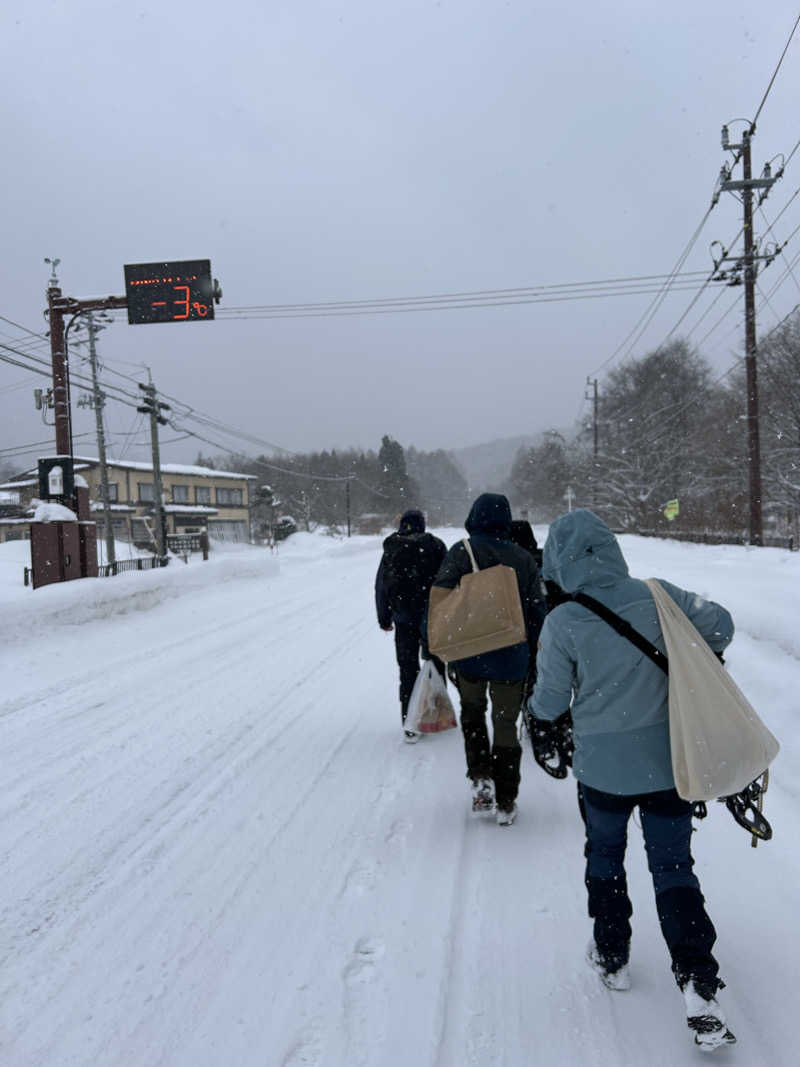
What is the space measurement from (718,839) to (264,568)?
690 inches

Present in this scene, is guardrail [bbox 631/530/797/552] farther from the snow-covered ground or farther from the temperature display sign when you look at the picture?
the snow-covered ground

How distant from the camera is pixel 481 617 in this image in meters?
3.51

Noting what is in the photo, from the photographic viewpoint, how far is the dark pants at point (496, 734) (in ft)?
12.0

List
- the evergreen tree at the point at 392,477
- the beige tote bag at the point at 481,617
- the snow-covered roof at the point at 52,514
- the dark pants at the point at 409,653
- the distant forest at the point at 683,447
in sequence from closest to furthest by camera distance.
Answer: the beige tote bag at the point at 481,617, the dark pants at the point at 409,653, the snow-covered roof at the point at 52,514, the distant forest at the point at 683,447, the evergreen tree at the point at 392,477

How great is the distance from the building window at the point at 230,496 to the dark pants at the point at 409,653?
60.5m

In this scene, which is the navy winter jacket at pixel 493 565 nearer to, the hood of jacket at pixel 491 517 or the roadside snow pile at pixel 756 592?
the hood of jacket at pixel 491 517

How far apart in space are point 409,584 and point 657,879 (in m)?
3.15

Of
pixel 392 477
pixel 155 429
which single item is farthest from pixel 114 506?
pixel 392 477

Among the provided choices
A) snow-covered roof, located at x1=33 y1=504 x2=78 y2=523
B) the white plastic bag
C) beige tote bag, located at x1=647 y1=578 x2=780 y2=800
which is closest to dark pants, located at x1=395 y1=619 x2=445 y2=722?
the white plastic bag

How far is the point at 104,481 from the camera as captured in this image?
28625 millimetres

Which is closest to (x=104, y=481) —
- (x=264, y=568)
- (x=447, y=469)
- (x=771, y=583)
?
(x=264, y=568)

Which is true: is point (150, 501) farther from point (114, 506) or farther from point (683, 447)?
point (683, 447)

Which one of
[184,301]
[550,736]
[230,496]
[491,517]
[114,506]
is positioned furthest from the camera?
[230,496]

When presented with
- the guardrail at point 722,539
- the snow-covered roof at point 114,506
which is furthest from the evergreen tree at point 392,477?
the guardrail at point 722,539
